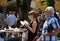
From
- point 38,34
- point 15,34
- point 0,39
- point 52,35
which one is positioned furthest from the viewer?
point 15,34

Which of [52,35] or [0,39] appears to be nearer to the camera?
[52,35]

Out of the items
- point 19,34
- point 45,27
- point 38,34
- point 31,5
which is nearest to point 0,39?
point 19,34

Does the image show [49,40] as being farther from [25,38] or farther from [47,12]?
[25,38]

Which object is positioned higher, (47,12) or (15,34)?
(47,12)

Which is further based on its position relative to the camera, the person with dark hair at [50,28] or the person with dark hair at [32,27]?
the person with dark hair at [32,27]

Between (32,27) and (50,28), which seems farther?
(32,27)

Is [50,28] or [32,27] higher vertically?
[50,28]

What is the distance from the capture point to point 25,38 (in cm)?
752

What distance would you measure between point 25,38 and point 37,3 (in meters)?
11.9

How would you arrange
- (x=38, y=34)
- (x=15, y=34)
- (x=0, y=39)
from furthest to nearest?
(x=15, y=34), (x=0, y=39), (x=38, y=34)

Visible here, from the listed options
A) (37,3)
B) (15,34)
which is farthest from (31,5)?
(15,34)

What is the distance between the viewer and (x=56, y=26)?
20.4 ft

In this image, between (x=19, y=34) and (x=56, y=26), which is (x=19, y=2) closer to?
(x=19, y=34)

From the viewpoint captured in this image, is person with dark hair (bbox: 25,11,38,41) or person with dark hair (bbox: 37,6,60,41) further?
person with dark hair (bbox: 25,11,38,41)
